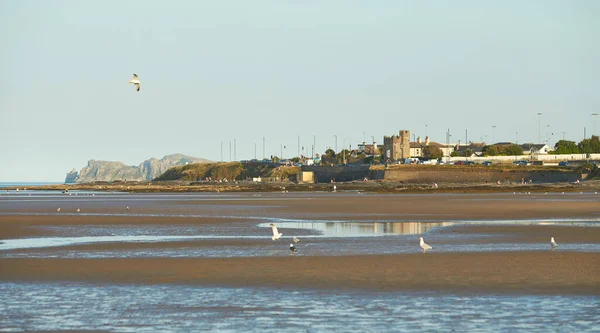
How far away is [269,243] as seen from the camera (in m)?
27.6

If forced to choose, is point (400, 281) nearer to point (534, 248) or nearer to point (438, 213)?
point (534, 248)

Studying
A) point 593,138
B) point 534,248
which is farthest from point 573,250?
point 593,138

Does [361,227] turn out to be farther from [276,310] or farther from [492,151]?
[492,151]

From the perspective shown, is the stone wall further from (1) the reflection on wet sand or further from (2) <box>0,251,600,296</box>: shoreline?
(2) <box>0,251,600,296</box>: shoreline

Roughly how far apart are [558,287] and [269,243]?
486 inches

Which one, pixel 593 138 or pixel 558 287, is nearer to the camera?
pixel 558 287

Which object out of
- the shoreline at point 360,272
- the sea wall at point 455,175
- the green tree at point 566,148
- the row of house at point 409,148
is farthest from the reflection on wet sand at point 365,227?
the green tree at point 566,148

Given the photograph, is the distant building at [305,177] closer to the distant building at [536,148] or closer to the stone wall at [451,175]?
the stone wall at [451,175]

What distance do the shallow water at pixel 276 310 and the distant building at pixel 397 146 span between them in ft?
483

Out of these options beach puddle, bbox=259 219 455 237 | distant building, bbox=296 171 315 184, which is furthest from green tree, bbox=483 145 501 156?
beach puddle, bbox=259 219 455 237

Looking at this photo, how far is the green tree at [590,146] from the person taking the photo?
526 ft

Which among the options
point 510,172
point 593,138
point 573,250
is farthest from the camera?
point 593,138

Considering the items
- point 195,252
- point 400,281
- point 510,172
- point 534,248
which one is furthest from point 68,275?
point 510,172

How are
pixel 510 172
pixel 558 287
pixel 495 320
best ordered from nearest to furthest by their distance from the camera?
1. pixel 495 320
2. pixel 558 287
3. pixel 510 172
